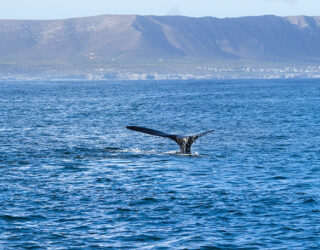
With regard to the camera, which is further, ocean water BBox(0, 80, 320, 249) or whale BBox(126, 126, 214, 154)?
whale BBox(126, 126, 214, 154)

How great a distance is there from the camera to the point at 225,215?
2562 cm

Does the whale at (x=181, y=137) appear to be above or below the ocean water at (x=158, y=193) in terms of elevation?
above

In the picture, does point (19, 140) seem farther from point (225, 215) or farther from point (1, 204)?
point (225, 215)

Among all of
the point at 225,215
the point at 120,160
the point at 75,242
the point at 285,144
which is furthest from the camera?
the point at 285,144

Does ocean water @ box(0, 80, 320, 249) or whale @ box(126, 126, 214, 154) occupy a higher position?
whale @ box(126, 126, 214, 154)

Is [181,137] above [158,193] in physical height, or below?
above

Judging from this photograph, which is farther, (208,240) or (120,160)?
(120,160)

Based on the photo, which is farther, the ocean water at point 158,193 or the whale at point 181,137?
the whale at point 181,137

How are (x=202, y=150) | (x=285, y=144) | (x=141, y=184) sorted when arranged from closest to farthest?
(x=141, y=184), (x=202, y=150), (x=285, y=144)

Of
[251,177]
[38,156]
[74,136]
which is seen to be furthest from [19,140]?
[251,177]

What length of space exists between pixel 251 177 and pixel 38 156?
620 inches

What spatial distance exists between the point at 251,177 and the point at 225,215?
8484 millimetres

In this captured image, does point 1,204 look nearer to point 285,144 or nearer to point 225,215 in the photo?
point 225,215

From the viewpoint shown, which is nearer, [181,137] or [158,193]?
[158,193]
